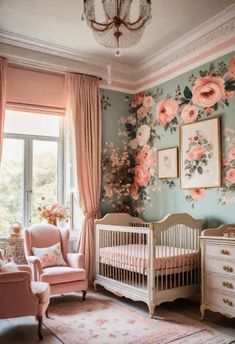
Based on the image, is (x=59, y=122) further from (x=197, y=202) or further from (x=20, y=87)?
(x=197, y=202)

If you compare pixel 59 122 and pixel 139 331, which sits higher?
pixel 59 122

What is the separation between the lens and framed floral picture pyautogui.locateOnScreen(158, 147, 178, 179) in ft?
14.4

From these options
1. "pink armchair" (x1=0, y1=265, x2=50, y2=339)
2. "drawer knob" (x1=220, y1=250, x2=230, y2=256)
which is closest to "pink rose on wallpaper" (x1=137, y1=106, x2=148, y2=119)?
"drawer knob" (x1=220, y1=250, x2=230, y2=256)

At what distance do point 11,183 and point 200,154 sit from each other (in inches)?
94.8

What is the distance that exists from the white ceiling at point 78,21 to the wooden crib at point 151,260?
2.14 m

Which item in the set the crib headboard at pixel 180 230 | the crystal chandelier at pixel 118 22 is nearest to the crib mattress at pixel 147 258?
the crib headboard at pixel 180 230

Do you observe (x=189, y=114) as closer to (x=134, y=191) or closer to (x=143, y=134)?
(x=143, y=134)

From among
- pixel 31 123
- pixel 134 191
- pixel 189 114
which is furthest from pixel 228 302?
pixel 31 123

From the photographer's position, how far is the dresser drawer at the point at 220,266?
311 cm

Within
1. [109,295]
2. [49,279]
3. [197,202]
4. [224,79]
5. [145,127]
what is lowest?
[109,295]

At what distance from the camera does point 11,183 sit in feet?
14.7

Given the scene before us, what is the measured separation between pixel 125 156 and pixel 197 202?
1.39 meters

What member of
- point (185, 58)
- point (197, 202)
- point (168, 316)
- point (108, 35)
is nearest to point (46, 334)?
point (168, 316)

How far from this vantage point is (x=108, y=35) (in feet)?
8.95
